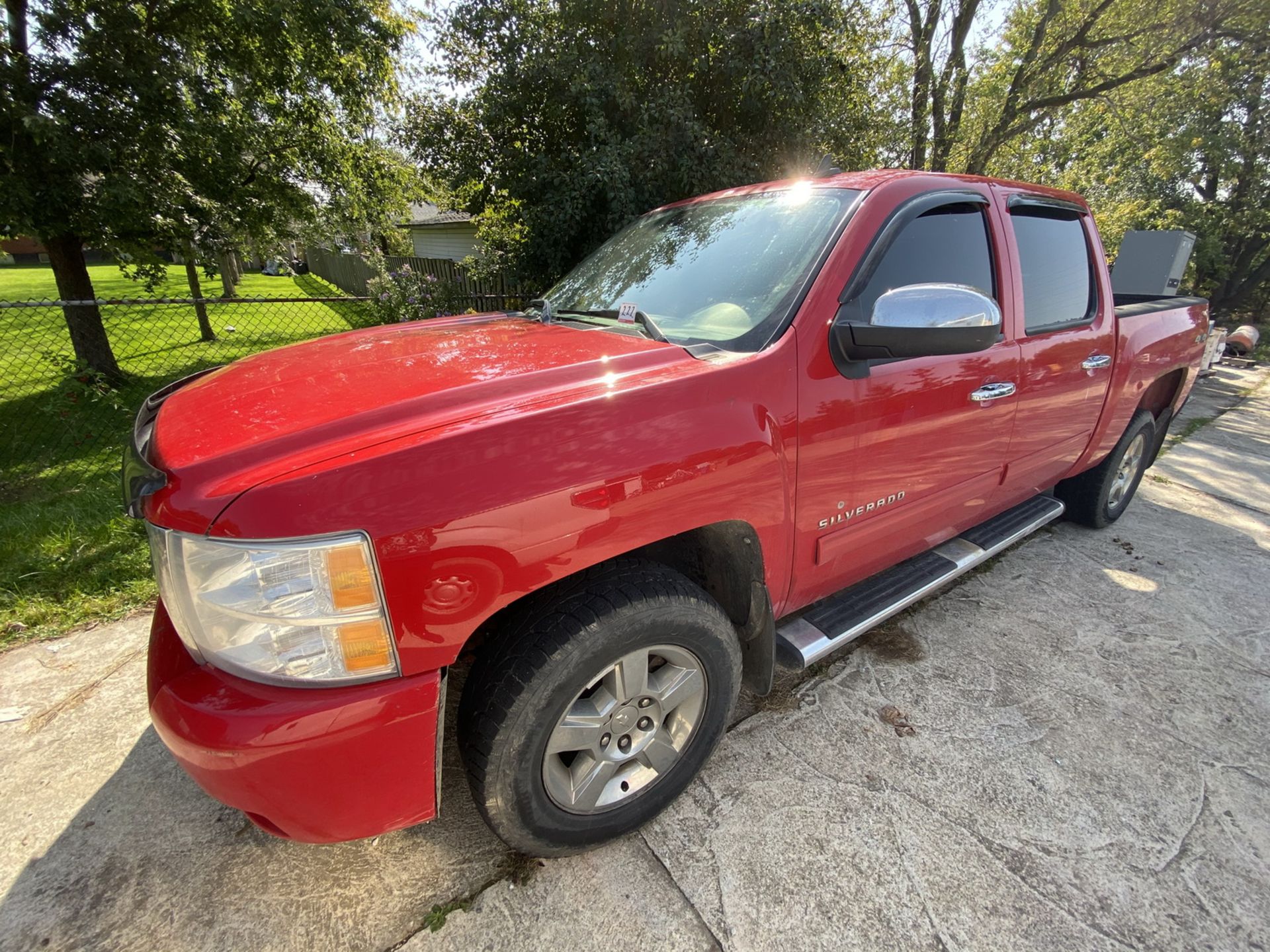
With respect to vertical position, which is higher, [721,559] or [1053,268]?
[1053,268]

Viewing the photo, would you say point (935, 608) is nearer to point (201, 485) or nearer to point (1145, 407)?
point (1145, 407)

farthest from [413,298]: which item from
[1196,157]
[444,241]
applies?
[1196,157]

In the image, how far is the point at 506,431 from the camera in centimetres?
136

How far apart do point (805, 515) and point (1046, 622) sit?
1929 millimetres

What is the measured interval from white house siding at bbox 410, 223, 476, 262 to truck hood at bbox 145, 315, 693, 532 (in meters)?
17.5

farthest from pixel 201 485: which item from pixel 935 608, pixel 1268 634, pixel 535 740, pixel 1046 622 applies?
pixel 1268 634

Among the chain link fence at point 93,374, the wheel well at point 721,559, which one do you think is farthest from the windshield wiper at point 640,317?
the chain link fence at point 93,374

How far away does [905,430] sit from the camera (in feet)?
6.95

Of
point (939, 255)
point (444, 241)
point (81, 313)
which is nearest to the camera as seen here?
point (939, 255)

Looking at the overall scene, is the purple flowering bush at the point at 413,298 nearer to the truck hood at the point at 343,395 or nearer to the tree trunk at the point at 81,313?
the tree trunk at the point at 81,313

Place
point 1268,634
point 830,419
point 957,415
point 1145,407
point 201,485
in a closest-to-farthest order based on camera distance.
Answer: point 201,485, point 830,419, point 957,415, point 1268,634, point 1145,407

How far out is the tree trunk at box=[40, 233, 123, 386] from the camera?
684 centimetres

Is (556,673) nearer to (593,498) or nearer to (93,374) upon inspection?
(593,498)

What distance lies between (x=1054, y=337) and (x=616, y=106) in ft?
15.2
